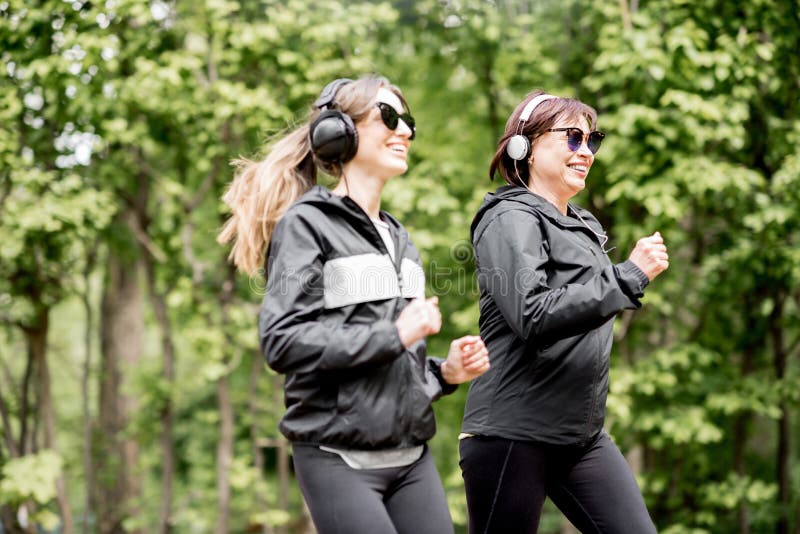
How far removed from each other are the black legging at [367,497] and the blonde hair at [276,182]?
0.60m

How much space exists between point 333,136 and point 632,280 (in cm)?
96

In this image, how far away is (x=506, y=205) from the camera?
8.41 feet

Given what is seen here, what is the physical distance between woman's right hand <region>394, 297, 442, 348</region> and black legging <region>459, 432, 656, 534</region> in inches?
28.9

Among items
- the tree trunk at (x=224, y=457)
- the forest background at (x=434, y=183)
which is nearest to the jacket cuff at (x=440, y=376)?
the forest background at (x=434, y=183)

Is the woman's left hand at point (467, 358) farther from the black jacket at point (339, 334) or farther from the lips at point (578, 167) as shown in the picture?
the lips at point (578, 167)

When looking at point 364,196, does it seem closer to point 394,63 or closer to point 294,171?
point 294,171

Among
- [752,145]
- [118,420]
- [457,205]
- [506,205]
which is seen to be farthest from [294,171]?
[118,420]

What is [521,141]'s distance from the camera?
271cm

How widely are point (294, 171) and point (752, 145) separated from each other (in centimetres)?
510

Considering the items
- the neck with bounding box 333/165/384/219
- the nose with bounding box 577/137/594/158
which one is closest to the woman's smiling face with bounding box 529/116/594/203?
the nose with bounding box 577/137/594/158

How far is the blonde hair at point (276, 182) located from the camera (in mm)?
2305

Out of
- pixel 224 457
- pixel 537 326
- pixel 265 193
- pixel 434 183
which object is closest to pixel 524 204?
pixel 537 326

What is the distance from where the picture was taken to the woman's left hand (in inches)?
86.6

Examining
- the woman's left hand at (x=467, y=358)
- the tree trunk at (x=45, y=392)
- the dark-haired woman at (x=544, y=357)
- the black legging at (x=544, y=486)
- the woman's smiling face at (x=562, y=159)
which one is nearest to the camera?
the woman's left hand at (x=467, y=358)
